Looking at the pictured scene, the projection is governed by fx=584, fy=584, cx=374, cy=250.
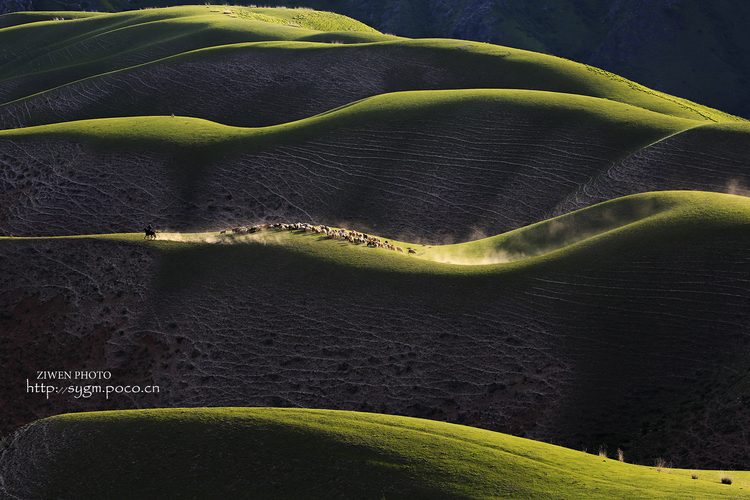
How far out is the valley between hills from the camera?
17281 millimetres

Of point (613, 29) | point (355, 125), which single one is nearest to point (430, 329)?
point (355, 125)

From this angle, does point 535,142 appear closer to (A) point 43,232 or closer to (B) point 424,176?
(B) point 424,176

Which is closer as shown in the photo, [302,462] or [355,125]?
[302,462]

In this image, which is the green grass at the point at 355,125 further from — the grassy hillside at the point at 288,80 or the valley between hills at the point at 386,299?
the grassy hillside at the point at 288,80

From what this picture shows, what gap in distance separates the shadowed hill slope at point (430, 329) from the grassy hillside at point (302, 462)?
11.7ft

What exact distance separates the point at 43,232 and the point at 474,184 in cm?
2935

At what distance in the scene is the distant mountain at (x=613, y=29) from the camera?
141625 mm

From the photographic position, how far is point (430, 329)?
2520 centimetres

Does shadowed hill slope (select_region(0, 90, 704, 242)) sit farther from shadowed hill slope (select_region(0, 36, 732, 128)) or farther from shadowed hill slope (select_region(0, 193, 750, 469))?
shadowed hill slope (select_region(0, 36, 732, 128))

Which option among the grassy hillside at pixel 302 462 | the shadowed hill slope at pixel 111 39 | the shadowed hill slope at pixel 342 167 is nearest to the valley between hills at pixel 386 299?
the grassy hillside at pixel 302 462

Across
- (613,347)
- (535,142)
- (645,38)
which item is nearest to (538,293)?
(613,347)

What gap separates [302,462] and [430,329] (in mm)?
10106

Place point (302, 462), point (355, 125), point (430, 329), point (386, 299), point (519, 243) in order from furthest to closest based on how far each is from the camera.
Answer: point (355, 125) → point (519, 243) → point (386, 299) → point (430, 329) → point (302, 462)

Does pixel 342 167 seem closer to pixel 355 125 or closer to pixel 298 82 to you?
pixel 355 125
